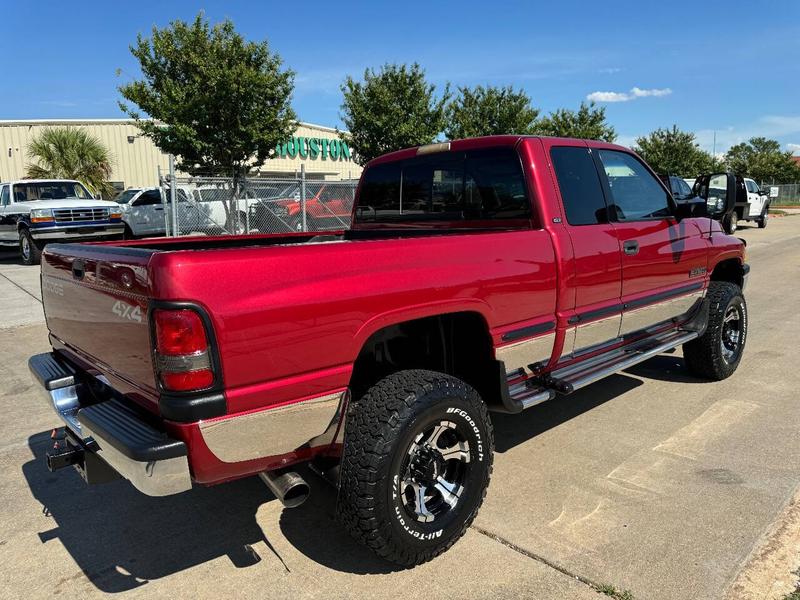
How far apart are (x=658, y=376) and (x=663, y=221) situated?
1.79 meters

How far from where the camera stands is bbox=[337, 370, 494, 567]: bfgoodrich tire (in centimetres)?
257

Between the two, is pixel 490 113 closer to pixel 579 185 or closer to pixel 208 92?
pixel 208 92

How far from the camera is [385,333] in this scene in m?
2.89

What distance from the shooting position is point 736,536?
299 cm

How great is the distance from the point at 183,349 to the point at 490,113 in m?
21.5

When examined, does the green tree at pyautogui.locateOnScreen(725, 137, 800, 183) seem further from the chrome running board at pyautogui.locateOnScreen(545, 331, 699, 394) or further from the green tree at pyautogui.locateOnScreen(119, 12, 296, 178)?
the chrome running board at pyautogui.locateOnScreen(545, 331, 699, 394)

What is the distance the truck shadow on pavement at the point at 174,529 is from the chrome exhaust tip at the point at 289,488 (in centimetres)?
56

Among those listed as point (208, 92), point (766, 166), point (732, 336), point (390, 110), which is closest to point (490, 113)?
point (390, 110)

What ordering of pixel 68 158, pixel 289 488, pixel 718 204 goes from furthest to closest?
pixel 68 158 → pixel 718 204 → pixel 289 488

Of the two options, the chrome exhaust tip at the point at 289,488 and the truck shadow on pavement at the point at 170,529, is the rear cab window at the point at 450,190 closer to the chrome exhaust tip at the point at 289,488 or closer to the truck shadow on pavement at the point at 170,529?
the truck shadow on pavement at the point at 170,529

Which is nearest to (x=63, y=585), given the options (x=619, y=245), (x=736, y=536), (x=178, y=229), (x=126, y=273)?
(x=126, y=273)

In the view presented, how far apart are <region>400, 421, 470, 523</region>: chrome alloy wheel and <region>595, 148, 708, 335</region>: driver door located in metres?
1.80

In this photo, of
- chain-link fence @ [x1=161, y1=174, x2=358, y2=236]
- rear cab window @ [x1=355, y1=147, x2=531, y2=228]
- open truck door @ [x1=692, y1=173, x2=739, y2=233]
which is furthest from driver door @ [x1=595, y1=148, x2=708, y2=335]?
chain-link fence @ [x1=161, y1=174, x2=358, y2=236]

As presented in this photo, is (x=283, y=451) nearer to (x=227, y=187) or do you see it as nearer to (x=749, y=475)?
(x=749, y=475)
